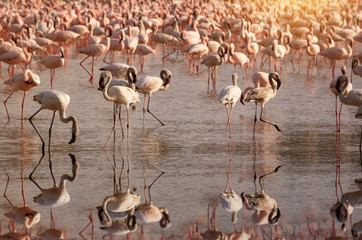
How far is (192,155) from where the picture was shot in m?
10.4

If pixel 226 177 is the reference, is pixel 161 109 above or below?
below

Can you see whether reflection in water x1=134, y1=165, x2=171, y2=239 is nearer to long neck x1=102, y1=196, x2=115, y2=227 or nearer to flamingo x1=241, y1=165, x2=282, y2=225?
long neck x1=102, y1=196, x2=115, y2=227

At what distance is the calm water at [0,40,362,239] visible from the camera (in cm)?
782

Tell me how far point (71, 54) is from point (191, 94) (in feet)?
26.4

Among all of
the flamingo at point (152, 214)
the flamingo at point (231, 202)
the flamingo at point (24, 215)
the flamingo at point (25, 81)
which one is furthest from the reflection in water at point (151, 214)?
the flamingo at point (25, 81)

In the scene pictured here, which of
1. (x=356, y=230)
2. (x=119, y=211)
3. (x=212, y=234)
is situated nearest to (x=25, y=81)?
(x=119, y=211)

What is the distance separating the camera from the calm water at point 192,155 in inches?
308

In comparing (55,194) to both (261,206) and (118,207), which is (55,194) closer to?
(118,207)

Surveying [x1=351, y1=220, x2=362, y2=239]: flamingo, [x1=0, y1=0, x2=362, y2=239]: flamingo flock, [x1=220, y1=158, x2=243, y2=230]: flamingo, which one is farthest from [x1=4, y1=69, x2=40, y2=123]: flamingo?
[x1=351, y1=220, x2=362, y2=239]: flamingo

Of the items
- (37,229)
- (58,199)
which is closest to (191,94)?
(58,199)

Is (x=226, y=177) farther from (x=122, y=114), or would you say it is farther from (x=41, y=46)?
(x=41, y=46)

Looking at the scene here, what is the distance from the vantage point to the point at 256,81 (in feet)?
47.4

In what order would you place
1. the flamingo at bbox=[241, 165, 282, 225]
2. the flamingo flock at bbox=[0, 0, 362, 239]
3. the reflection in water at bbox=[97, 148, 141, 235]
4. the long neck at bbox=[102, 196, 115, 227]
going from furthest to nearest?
the flamingo flock at bbox=[0, 0, 362, 239] → the flamingo at bbox=[241, 165, 282, 225] → the long neck at bbox=[102, 196, 115, 227] → the reflection in water at bbox=[97, 148, 141, 235]

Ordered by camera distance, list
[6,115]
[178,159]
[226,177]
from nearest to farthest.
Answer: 1. [226,177]
2. [178,159]
3. [6,115]
